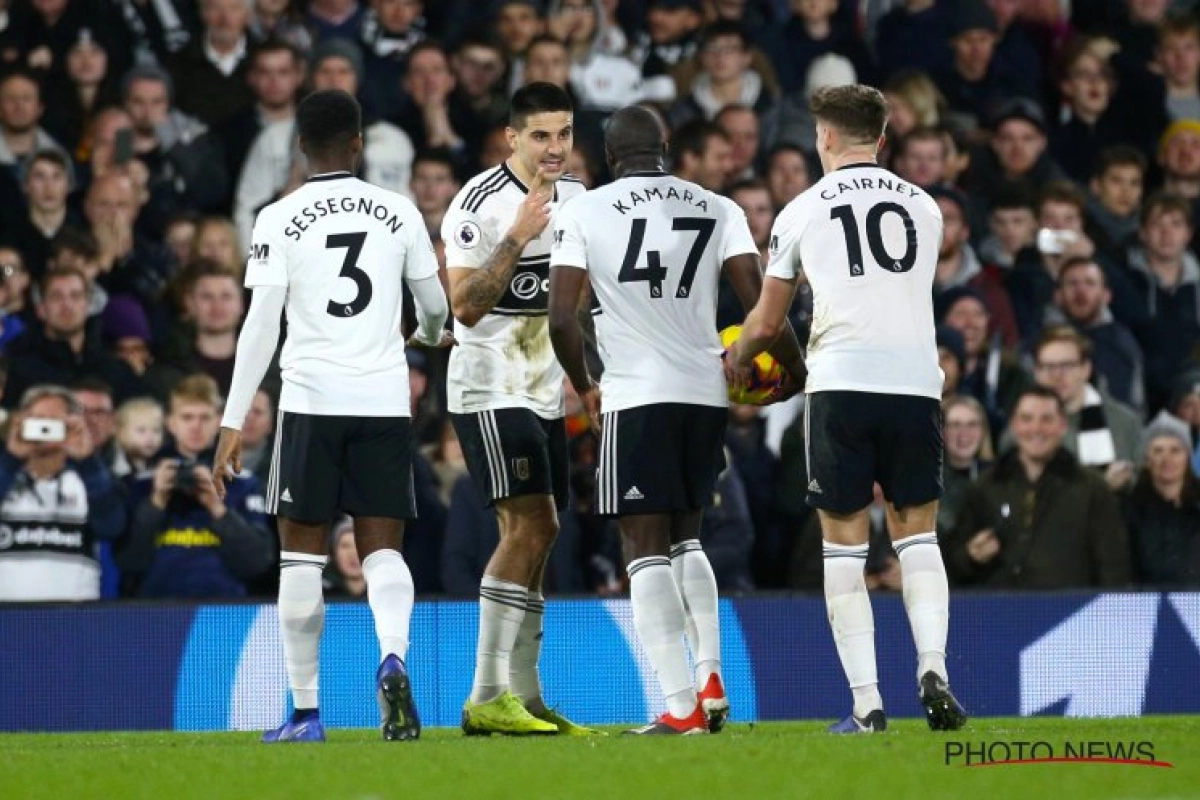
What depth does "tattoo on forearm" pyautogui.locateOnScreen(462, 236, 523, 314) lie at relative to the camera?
8.79m

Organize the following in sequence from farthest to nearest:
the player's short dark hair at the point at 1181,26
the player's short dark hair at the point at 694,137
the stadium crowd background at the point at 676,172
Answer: the player's short dark hair at the point at 1181,26, the player's short dark hair at the point at 694,137, the stadium crowd background at the point at 676,172

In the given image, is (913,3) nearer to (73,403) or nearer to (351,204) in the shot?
(73,403)

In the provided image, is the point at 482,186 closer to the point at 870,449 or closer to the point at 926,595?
the point at 870,449

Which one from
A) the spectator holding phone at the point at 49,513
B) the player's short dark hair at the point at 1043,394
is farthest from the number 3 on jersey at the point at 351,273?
the player's short dark hair at the point at 1043,394

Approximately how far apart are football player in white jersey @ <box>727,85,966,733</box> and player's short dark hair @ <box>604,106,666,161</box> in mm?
604

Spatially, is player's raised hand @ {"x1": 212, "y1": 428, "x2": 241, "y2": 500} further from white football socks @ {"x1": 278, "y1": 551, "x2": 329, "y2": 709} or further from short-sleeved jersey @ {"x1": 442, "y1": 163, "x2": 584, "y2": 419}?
short-sleeved jersey @ {"x1": 442, "y1": 163, "x2": 584, "y2": 419}

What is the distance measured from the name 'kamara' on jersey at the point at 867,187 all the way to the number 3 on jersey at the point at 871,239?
0.06m

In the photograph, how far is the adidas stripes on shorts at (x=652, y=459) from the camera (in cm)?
846

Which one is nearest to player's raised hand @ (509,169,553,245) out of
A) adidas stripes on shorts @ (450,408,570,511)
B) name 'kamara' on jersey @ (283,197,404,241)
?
name 'kamara' on jersey @ (283,197,404,241)

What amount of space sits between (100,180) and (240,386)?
230 inches

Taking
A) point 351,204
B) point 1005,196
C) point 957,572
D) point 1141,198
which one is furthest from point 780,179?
point 351,204

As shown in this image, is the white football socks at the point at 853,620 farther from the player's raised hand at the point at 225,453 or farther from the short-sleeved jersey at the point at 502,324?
the player's raised hand at the point at 225,453

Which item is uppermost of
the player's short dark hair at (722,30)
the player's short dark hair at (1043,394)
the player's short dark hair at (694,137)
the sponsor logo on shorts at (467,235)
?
the player's short dark hair at (722,30)

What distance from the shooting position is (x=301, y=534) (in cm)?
855
